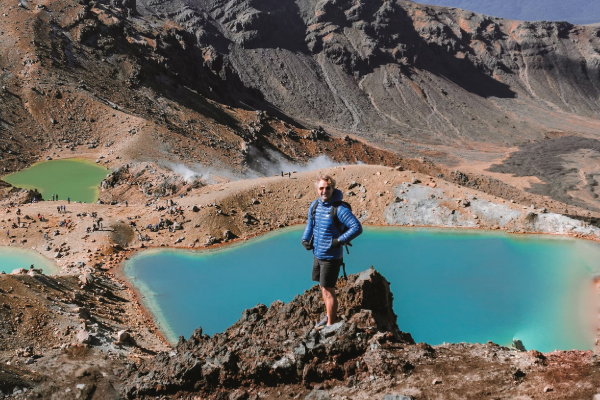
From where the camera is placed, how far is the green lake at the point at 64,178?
36906 mm

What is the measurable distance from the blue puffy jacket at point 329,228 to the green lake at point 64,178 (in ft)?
104

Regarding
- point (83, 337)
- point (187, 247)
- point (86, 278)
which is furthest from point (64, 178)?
point (83, 337)

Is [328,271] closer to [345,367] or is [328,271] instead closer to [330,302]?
[330,302]

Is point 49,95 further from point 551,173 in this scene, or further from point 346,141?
point 551,173

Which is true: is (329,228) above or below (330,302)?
above

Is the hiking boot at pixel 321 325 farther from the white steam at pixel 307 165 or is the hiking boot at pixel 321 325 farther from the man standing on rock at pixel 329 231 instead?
the white steam at pixel 307 165

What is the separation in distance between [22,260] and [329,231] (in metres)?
22.0

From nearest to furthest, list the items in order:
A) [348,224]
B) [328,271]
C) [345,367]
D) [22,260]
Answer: [345,367] → [348,224] → [328,271] → [22,260]

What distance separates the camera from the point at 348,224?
27.5ft

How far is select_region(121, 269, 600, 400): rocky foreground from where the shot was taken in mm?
6863

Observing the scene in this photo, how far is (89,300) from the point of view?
62.4 feet

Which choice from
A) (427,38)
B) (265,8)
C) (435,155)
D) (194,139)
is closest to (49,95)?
(194,139)

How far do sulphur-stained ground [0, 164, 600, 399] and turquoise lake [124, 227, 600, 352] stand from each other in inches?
56.2

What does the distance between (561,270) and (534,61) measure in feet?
475
